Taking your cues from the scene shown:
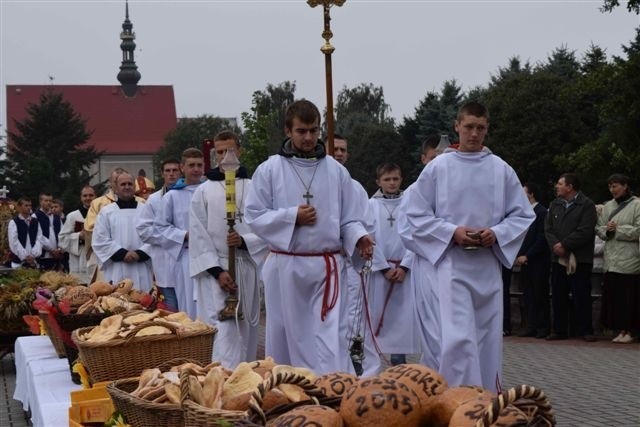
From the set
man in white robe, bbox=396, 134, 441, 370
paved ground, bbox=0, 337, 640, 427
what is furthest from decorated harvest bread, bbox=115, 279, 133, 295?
man in white robe, bbox=396, 134, 441, 370

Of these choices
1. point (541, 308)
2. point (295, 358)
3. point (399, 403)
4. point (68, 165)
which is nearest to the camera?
point (399, 403)

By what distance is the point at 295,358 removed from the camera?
800 centimetres

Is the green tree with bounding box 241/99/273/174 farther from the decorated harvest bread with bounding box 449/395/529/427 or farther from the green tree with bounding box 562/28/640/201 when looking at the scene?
the decorated harvest bread with bounding box 449/395/529/427

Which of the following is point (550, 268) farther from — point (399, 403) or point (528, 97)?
→ point (528, 97)

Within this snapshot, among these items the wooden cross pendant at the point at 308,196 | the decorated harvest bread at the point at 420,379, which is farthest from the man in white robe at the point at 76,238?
the decorated harvest bread at the point at 420,379

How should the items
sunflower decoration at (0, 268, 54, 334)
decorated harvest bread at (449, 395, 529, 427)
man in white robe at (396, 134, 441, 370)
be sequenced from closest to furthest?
decorated harvest bread at (449, 395, 529, 427) < man in white robe at (396, 134, 441, 370) < sunflower decoration at (0, 268, 54, 334)

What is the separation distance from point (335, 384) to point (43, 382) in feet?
13.0

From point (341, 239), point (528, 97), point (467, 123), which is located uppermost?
point (528, 97)

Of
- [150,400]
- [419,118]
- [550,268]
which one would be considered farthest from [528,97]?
[150,400]

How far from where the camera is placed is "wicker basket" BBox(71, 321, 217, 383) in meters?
6.41

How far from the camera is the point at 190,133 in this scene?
84.3 metres

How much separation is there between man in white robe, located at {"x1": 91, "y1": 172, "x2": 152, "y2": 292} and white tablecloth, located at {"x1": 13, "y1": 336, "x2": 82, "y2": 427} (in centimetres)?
273

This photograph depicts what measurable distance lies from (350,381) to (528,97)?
4125cm

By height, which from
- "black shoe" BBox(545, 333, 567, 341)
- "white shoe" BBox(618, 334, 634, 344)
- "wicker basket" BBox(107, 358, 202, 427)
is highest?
"wicker basket" BBox(107, 358, 202, 427)
